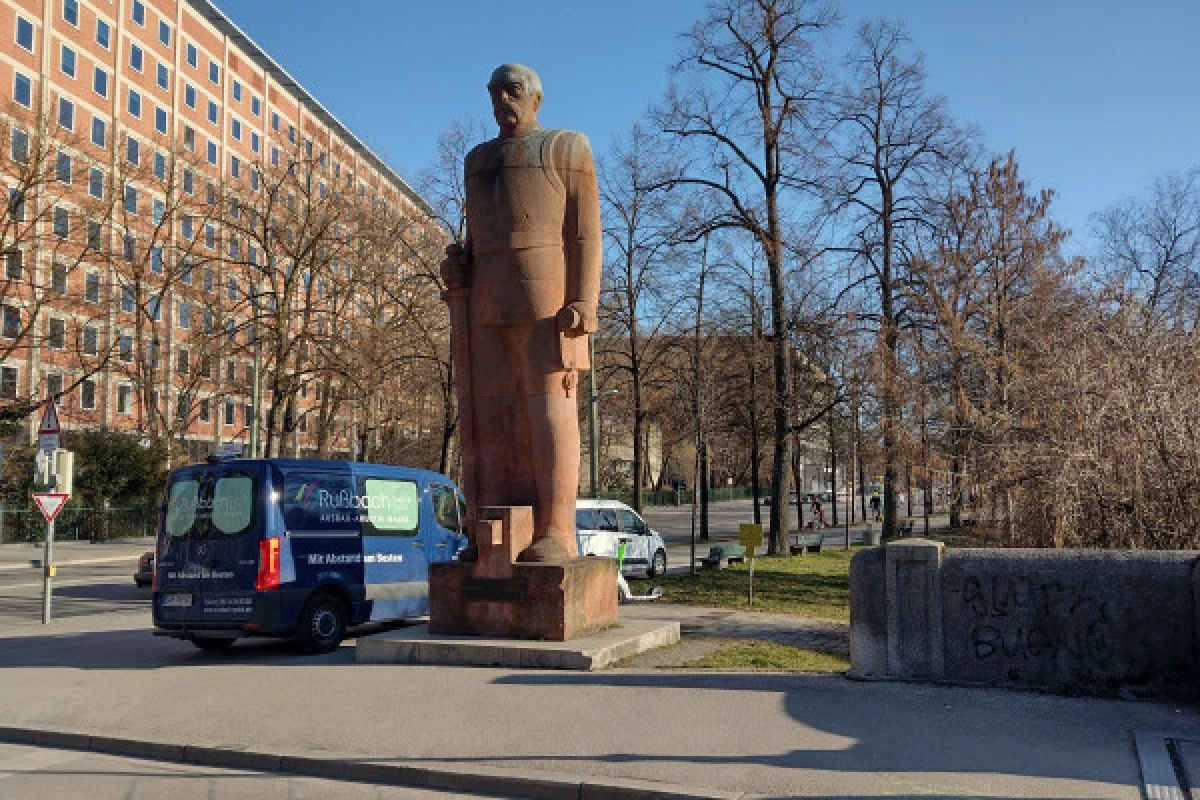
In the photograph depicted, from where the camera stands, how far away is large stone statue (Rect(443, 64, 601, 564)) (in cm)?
1025

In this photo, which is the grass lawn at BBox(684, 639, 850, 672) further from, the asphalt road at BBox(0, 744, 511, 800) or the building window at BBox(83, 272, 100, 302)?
the building window at BBox(83, 272, 100, 302)

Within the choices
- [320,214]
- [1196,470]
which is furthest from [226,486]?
[320,214]

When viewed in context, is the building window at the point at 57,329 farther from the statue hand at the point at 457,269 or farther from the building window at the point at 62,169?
the statue hand at the point at 457,269

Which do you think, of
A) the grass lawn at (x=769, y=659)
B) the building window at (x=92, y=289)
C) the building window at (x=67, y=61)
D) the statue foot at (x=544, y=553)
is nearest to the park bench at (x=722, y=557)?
the grass lawn at (x=769, y=659)

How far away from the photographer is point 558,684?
8.27 metres

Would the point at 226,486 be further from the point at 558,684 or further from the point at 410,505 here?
the point at 558,684

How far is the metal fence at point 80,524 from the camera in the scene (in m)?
35.0

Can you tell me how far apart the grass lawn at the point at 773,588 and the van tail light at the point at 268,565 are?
278 inches

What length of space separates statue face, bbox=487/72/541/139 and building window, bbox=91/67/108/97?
53864 mm

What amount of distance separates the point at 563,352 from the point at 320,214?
96.5 ft

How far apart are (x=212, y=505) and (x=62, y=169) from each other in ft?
98.2

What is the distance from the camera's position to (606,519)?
21.5 metres

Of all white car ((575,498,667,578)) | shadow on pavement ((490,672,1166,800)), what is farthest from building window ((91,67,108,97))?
shadow on pavement ((490,672,1166,800))

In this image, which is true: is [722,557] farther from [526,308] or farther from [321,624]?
[526,308]
